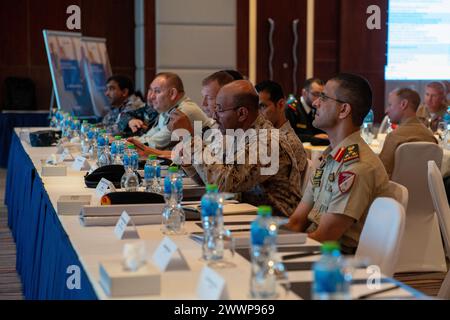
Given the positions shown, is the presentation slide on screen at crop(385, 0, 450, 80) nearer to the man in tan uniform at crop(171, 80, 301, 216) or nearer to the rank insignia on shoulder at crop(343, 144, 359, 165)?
the man in tan uniform at crop(171, 80, 301, 216)

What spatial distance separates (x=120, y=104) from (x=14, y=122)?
230 cm

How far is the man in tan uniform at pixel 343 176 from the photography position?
3.01 meters

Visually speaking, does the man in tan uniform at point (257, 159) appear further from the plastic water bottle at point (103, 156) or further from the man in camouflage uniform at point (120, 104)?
the man in camouflage uniform at point (120, 104)

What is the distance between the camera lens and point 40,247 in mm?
3727

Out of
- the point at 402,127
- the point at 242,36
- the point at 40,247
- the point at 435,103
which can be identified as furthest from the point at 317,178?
the point at 242,36

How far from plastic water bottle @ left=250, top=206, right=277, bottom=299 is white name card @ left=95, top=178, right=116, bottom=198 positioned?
1604mm

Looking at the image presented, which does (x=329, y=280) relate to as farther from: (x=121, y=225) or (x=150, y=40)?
(x=150, y=40)

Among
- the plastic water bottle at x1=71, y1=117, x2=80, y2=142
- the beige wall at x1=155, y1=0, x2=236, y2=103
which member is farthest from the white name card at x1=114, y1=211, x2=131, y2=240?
the beige wall at x1=155, y1=0, x2=236, y2=103

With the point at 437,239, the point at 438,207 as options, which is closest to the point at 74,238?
the point at 438,207

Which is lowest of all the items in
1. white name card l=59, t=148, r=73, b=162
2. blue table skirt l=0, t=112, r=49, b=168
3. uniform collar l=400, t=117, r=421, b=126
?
blue table skirt l=0, t=112, r=49, b=168

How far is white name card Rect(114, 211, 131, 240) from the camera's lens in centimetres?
263

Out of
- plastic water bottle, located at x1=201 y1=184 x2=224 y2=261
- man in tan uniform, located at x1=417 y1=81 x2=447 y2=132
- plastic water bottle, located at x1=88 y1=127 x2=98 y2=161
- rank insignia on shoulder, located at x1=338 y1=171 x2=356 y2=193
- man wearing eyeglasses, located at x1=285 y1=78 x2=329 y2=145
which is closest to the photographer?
plastic water bottle, located at x1=201 y1=184 x2=224 y2=261

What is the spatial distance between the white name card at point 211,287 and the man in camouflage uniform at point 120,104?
5615 mm
